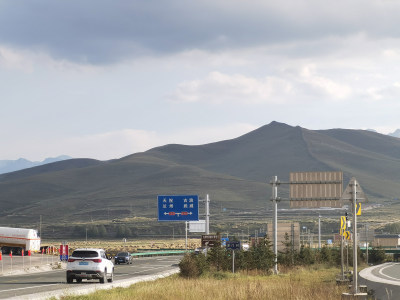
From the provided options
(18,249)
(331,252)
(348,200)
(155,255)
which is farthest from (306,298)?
(155,255)

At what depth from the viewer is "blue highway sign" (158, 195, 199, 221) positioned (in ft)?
259

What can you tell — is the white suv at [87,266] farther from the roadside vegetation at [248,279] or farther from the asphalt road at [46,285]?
the roadside vegetation at [248,279]

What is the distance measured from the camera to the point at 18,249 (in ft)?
340

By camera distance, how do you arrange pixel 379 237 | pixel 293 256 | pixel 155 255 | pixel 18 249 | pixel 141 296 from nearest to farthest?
pixel 141 296, pixel 293 256, pixel 18 249, pixel 155 255, pixel 379 237

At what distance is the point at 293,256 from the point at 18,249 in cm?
4351

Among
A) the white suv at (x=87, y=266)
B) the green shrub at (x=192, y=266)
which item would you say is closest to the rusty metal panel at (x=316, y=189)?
the green shrub at (x=192, y=266)

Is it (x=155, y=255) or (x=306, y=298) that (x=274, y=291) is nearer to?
(x=306, y=298)

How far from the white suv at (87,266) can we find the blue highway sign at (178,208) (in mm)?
34163

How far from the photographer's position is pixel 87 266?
145 feet

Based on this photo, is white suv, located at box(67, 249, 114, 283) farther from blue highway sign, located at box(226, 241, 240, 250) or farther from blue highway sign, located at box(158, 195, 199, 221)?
blue highway sign, located at box(158, 195, 199, 221)

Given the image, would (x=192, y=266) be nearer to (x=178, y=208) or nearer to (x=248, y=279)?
(x=248, y=279)

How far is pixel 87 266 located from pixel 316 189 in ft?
63.2

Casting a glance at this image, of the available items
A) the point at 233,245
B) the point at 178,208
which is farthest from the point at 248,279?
the point at 178,208

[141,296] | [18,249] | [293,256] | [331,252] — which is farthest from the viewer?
[18,249]
